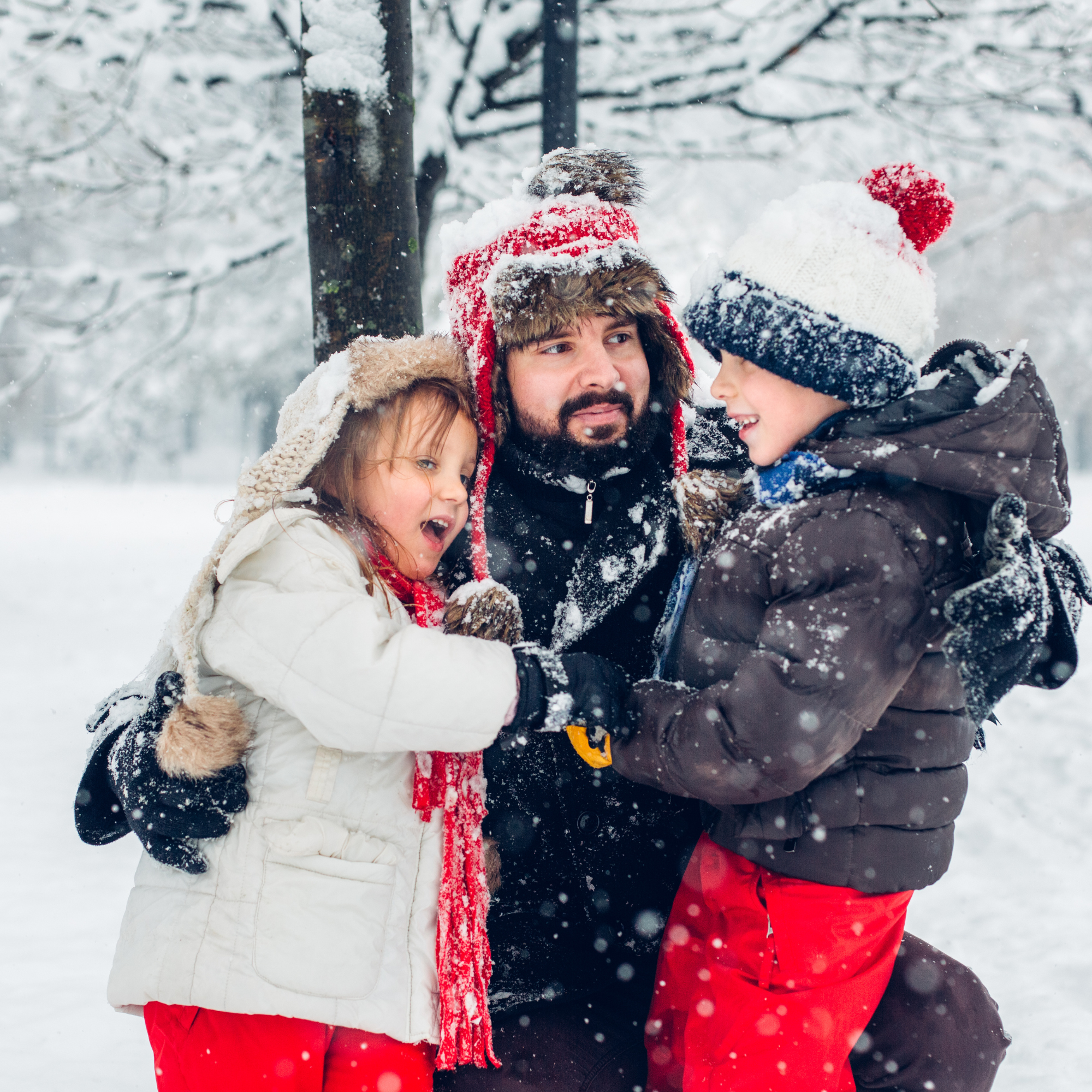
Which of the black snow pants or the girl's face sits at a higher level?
the girl's face

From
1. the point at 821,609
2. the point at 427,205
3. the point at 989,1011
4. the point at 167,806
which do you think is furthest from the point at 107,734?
the point at 427,205

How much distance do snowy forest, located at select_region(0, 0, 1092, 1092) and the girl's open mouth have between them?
3.03 ft

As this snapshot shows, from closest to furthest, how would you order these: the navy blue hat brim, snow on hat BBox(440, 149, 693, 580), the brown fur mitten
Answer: the navy blue hat brim
the brown fur mitten
snow on hat BBox(440, 149, 693, 580)

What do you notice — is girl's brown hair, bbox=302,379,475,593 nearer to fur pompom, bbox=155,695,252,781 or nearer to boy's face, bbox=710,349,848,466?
fur pompom, bbox=155,695,252,781

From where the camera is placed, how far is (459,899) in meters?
2.01

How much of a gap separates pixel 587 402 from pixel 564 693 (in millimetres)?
880

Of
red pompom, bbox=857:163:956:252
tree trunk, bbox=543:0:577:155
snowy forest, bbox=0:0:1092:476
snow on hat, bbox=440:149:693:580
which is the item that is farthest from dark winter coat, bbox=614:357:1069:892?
tree trunk, bbox=543:0:577:155

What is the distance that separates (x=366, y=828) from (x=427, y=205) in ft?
13.0

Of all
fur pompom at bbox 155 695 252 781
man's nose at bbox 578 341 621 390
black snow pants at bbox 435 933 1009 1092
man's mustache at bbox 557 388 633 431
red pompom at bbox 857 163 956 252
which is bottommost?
black snow pants at bbox 435 933 1009 1092

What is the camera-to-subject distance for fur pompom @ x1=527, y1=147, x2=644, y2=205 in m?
2.53

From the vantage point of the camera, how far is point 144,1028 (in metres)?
3.06

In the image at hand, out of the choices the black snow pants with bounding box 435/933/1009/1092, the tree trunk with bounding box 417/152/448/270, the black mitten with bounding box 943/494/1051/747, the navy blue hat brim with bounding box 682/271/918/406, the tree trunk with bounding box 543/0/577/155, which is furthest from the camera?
the tree trunk with bounding box 417/152/448/270

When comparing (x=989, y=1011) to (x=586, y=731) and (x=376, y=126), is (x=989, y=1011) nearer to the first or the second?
(x=586, y=731)

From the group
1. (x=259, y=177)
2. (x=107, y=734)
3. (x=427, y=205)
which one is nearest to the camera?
(x=107, y=734)
